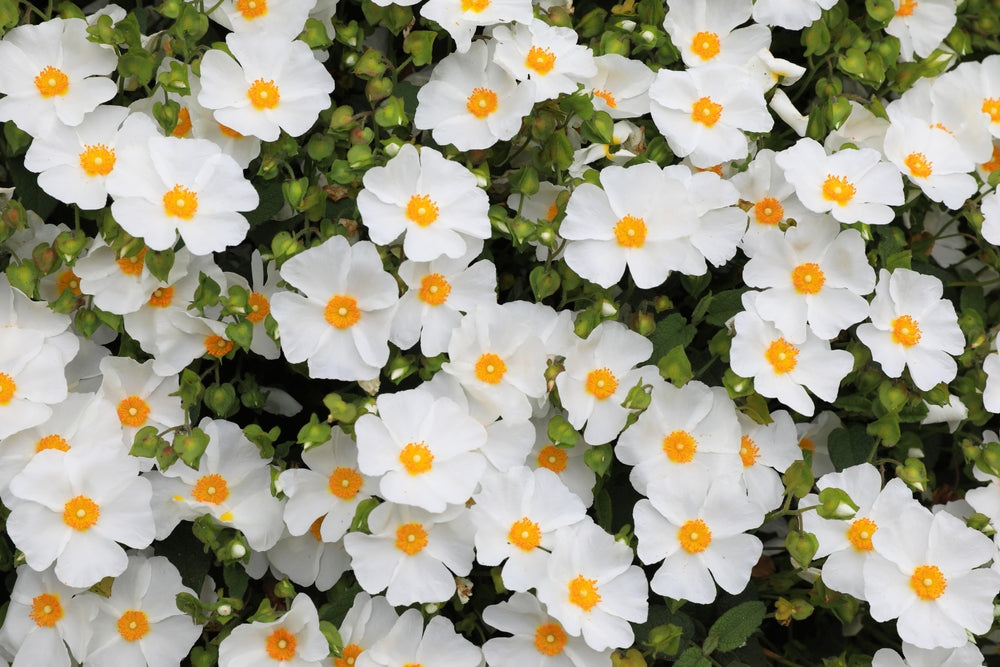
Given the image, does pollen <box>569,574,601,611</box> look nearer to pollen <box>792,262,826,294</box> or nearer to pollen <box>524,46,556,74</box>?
pollen <box>792,262,826,294</box>

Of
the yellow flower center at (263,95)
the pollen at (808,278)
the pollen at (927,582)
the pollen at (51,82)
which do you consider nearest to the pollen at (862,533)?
the pollen at (927,582)

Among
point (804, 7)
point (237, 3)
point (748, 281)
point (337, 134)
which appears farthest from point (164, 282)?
point (804, 7)

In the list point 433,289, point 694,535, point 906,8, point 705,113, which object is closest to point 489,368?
point 433,289

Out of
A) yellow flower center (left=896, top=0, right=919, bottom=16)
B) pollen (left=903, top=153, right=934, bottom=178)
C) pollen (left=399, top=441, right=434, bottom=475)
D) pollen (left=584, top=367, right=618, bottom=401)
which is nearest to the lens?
pollen (left=399, top=441, right=434, bottom=475)

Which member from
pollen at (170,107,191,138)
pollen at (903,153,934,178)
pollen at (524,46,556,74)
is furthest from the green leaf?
pollen at (170,107,191,138)

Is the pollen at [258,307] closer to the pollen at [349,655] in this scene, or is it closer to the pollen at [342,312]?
the pollen at [342,312]

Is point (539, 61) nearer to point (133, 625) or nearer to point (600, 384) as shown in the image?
point (600, 384)
